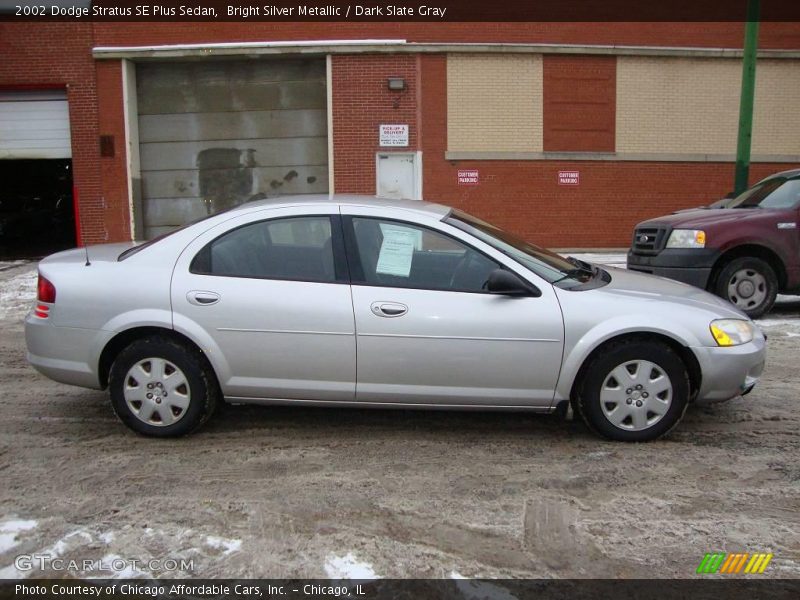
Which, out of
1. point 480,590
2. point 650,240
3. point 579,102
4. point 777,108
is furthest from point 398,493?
point 777,108

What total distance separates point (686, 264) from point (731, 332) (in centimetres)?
413

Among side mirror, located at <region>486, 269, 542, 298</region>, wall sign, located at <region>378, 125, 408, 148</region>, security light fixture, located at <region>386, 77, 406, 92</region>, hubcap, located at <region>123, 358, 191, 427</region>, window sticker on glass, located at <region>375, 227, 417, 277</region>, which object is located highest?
security light fixture, located at <region>386, 77, 406, 92</region>

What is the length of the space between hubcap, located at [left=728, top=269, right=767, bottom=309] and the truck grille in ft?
3.01

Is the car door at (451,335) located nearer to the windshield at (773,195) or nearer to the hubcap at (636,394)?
the hubcap at (636,394)

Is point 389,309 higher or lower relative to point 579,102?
lower

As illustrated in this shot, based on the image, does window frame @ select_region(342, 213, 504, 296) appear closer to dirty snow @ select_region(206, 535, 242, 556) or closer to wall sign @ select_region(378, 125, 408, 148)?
dirty snow @ select_region(206, 535, 242, 556)

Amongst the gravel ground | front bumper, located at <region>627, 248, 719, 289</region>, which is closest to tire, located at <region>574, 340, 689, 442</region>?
the gravel ground

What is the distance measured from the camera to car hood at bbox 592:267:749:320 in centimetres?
454

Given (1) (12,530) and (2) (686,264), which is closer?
(1) (12,530)

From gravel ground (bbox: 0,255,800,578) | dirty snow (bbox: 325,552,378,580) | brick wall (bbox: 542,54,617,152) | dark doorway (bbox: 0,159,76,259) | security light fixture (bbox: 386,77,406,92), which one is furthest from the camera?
dark doorway (bbox: 0,159,76,259)

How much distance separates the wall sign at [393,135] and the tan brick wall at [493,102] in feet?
3.19

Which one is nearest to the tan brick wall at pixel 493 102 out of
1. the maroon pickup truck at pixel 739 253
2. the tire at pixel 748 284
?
the maroon pickup truck at pixel 739 253

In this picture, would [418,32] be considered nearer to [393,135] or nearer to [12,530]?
[393,135]

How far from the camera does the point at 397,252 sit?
4.55 metres
